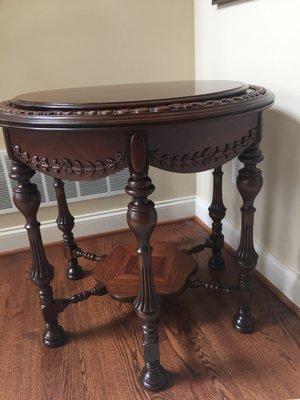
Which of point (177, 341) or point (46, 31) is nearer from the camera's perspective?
point (177, 341)

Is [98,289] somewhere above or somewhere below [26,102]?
below

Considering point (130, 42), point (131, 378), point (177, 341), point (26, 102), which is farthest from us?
point (130, 42)

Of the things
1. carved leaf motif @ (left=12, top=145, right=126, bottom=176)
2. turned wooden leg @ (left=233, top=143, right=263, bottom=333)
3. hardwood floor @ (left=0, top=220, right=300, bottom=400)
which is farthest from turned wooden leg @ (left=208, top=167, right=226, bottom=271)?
carved leaf motif @ (left=12, top=145, right=126, bottom=176)

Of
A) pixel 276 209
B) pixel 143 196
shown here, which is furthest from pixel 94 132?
pixel 276 209

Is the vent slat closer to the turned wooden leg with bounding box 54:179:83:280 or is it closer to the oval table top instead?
the turned wooden leg with bounding box 54:179:83:280

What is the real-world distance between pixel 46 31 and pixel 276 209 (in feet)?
3.93

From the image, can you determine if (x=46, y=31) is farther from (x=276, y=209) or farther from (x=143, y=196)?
(x=276, y=209)

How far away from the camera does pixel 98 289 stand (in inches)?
50.2

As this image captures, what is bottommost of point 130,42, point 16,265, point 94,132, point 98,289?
point 16,265

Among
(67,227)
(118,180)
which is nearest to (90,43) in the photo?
(118,180)

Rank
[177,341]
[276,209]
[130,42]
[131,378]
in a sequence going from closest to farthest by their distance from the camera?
1. [131,378]
2. [177,341]
3. [276,209]
4. [130,42]

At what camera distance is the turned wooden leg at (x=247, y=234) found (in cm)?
103

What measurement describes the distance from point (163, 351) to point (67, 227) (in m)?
0.63

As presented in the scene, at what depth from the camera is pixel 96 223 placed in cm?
189
